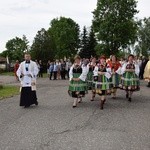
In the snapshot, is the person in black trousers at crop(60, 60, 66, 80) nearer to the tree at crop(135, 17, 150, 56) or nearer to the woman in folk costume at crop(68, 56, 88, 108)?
the woman in folk costume at crop(68, 56, 88, 108)

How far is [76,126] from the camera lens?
36.3 ft

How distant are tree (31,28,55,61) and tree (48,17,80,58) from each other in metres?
27.9

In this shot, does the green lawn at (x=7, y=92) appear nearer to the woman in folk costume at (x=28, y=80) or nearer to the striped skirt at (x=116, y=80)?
the woman in folk costume at (x=28, y=80)

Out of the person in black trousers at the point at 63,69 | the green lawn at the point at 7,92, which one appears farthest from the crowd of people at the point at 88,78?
the person in black trousers at the point at 63,69

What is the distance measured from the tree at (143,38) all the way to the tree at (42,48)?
1245 inches

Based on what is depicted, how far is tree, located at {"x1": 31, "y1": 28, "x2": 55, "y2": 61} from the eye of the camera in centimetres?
5991

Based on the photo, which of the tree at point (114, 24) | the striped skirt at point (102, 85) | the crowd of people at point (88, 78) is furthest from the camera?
the tree at point (114, 24)

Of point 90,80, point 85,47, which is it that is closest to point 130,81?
point 90,80

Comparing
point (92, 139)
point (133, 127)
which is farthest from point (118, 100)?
point (92, 139)

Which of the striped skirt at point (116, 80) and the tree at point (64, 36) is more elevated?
the tree at point (64, 36)

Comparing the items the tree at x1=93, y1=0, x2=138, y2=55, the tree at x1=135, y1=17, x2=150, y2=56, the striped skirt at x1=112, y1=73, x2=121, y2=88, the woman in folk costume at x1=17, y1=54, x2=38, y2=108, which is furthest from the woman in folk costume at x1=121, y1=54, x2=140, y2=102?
the tree at x1=135, y1=17, x2=150, y2=56

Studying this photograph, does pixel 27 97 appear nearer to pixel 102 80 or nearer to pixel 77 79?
pixel 77 79

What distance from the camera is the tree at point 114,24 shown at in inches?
2660

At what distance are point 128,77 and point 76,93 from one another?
273cm
